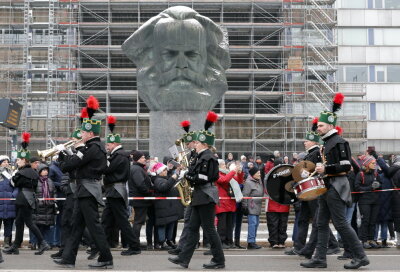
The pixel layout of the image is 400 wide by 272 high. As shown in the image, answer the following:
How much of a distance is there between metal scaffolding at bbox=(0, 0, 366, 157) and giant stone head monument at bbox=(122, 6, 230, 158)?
1874 centimetres

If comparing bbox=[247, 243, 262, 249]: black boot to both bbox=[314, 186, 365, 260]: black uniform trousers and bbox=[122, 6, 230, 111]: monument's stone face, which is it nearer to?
bbox=[314, 186, 365, 260]: black uniform trousers

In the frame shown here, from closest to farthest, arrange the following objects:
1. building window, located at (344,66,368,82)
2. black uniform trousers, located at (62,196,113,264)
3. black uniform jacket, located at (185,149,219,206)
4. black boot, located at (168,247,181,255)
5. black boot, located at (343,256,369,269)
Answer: black boot, located at (343,256,369,269), black uniform trousers, located at (62,196,113,264), black uniform jacket, located at (185,149,219,206), black boot, located at (168,247,181,255), building window, located at (344,66,368,82)

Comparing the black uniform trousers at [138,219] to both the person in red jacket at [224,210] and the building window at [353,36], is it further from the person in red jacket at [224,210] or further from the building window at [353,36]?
the building window at [353,36]

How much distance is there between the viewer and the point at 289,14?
45.3 metres

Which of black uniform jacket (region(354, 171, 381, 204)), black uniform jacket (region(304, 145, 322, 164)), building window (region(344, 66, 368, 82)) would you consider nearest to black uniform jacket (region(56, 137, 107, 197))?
black uniform jacket (region(304, 145, 322, 164))

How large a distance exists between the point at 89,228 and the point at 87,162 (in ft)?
2.86

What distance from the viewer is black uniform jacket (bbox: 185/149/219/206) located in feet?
33.1

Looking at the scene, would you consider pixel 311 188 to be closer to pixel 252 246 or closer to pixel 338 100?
pixel 338 100

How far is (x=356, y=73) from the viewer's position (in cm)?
5341

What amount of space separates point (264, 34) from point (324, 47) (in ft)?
12.2

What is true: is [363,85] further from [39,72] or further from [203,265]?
[203,265]

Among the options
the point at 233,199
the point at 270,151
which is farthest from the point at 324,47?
the point at 233,199

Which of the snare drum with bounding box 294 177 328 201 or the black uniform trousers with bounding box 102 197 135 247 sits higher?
the snare drum with bounding box 294 177 328 201

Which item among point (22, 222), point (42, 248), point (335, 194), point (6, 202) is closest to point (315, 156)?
point (335, 194)
